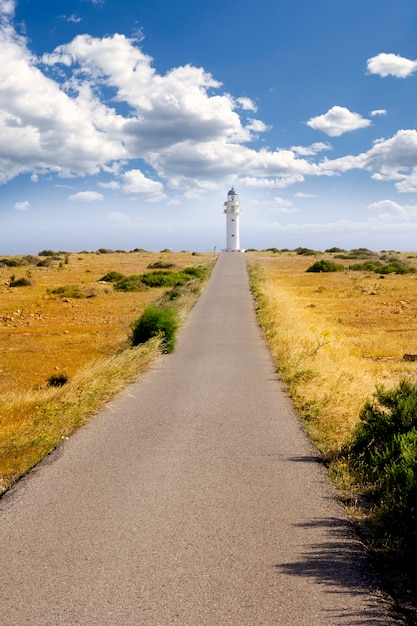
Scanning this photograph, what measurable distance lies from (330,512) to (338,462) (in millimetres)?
1316

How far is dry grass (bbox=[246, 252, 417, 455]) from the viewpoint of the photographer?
30.1ft

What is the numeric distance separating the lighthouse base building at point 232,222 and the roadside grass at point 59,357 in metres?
40.3

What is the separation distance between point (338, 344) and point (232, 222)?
6298cm

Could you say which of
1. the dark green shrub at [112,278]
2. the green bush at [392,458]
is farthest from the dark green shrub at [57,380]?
the dark green shrub at [112,278]

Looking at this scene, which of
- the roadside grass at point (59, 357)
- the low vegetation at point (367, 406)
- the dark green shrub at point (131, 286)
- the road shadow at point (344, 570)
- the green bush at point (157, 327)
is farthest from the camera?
the dark green shrub at point (131, 286)

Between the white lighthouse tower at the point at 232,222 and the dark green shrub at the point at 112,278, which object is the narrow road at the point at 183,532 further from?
the white lighthouse tower at the point at 232,222

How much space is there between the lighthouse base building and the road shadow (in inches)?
2937

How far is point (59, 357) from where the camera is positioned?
53.9 ft

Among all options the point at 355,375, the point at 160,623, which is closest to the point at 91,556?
the point at 160,623

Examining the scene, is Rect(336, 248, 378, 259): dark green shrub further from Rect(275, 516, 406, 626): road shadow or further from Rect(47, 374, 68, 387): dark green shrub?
Rect(275, 516, 406, 626): road shadow

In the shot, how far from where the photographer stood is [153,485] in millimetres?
5996

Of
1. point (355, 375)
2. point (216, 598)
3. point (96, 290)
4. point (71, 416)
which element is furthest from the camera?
point (96, 290)

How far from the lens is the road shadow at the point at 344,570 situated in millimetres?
3754

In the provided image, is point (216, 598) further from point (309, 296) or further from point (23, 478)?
point (309, 296)
